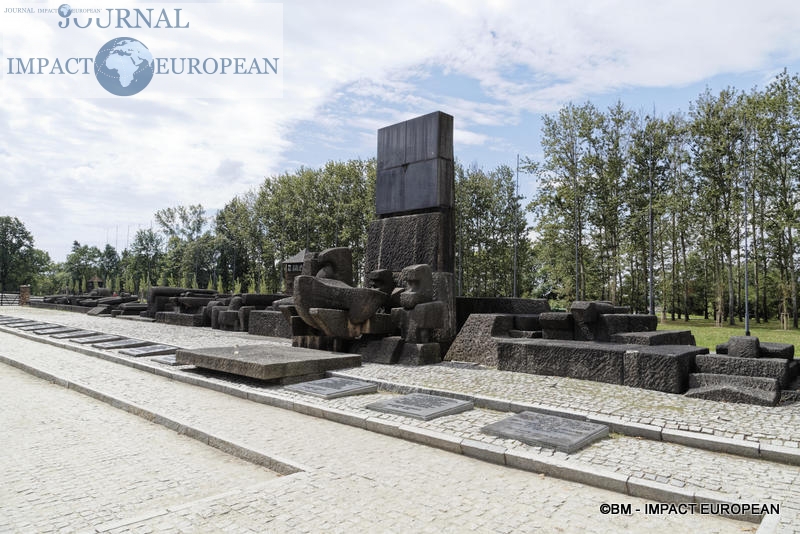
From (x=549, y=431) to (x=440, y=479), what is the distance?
51.2 inches

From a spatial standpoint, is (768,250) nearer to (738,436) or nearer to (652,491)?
(738,436)

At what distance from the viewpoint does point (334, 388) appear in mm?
6379

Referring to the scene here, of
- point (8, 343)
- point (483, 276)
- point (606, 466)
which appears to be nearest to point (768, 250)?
point (483, 276)

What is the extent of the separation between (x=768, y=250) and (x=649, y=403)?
883 inches

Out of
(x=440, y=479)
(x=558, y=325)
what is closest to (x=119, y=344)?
(x=558, y=325)

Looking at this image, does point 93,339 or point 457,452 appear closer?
point 457,452

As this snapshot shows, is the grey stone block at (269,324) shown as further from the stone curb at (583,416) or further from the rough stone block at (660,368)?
the rough stone block at (660,368)

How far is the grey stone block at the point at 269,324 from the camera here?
45.0 feet

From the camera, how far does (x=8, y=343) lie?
498 inches

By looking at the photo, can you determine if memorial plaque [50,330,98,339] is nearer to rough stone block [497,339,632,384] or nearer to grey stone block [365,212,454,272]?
grey stone block [365,212,454,272]

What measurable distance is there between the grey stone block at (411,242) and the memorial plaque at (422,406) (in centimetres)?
403

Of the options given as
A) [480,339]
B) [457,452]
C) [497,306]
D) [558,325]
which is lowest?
[457,452]

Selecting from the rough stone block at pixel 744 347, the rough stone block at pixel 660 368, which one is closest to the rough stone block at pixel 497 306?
the rough stone block at pixel 660 368

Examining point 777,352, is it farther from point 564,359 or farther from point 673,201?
point 673,201
